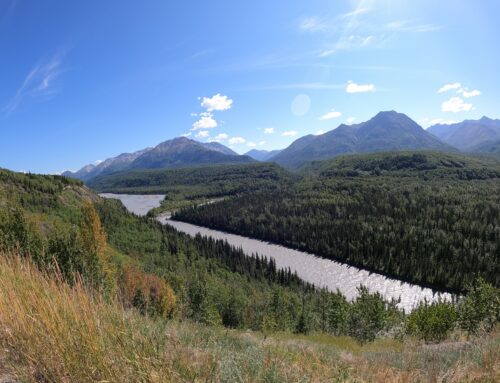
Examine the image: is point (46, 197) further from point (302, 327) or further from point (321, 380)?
point (321, 380)

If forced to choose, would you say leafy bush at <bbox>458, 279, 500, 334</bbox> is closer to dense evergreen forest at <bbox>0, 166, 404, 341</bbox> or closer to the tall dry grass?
dense evergreen forest at <bbox>0, 166, 404, 341</bbox>

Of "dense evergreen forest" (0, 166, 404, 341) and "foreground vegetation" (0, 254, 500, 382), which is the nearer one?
"foreground vegetation" (0, 254, 500, 382)

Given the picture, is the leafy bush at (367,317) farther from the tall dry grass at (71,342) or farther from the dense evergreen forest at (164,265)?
the tall dry grass at (71,342)

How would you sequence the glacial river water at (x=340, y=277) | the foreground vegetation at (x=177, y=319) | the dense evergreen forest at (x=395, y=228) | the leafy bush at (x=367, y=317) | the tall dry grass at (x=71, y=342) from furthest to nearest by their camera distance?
the dense evergreen forest at (x=395, y=228)
the glacial river water at (x=340, y=277)
the leafy bush at (x=367, y=317)
the foreground vegetation at (x=177, y=319)
the tall dry grass at (x=71, y=342)

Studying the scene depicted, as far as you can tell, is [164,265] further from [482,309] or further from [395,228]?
[395,228]

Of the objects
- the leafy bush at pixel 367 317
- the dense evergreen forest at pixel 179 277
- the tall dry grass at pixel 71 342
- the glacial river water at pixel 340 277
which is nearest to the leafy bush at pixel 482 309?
the dense evergreen forest at pixel 179 277

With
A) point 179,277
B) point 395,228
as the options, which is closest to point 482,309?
point 179,277

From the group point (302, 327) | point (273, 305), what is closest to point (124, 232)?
point (273, 305)

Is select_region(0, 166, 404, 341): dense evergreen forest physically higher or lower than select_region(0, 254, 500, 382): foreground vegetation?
lower

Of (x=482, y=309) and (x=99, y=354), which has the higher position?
(x=99, y=354)

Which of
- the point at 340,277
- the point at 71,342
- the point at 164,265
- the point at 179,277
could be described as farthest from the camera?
the point at 340,277

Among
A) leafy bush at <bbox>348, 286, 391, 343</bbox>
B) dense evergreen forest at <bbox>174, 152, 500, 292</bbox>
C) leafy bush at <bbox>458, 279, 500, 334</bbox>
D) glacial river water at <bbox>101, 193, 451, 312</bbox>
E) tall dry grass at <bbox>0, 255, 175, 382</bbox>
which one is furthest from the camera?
dense evergreen forest at <bbox>174, 152, 500, 292</bbox>

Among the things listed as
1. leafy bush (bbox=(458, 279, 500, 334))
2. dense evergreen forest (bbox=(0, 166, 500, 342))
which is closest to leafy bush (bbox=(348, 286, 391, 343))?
dense evergreen forest (bbox=(0, 166, 500, 342))

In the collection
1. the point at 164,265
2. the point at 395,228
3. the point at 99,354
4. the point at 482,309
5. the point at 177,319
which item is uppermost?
the point at 99,354
